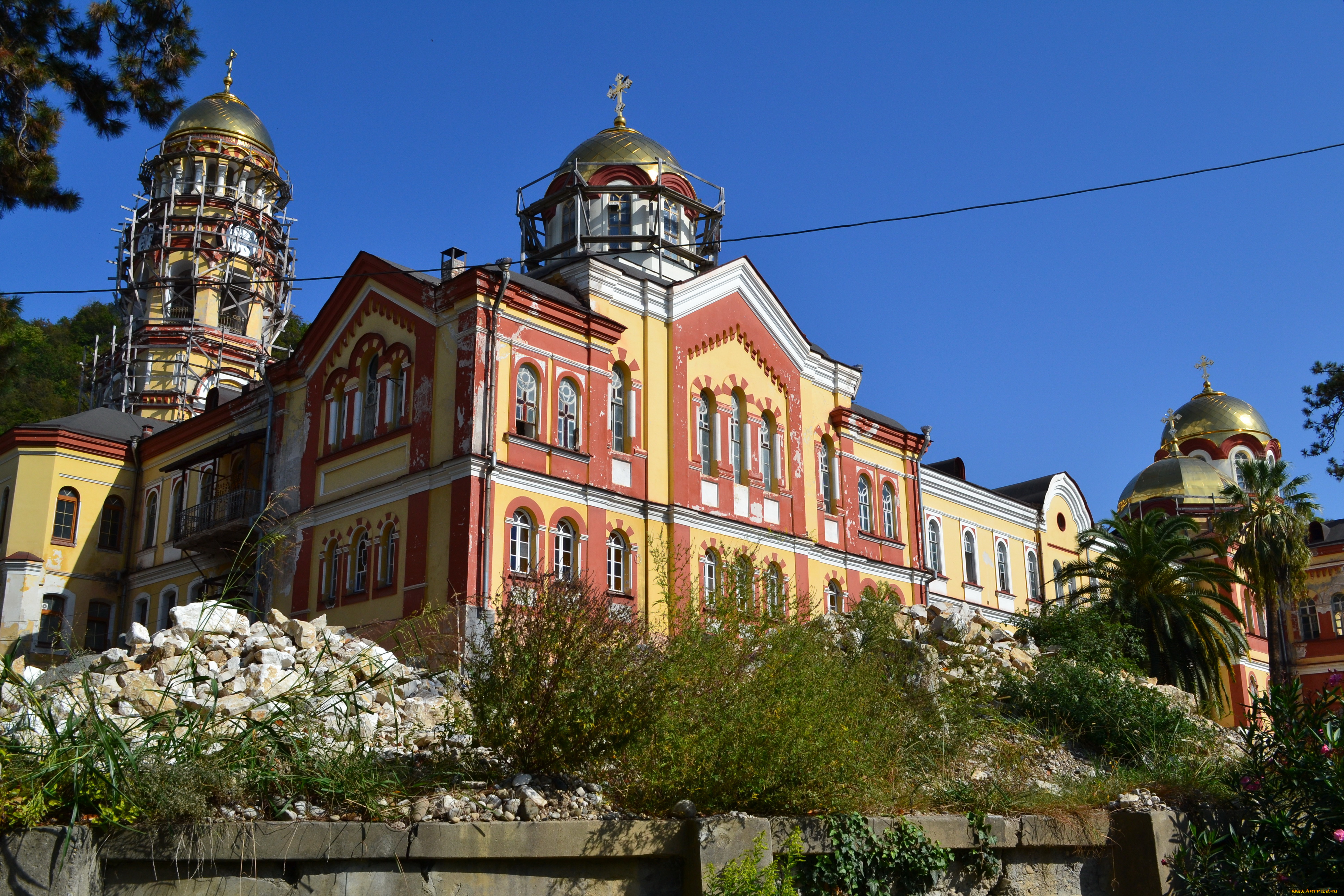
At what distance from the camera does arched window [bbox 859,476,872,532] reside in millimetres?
31672

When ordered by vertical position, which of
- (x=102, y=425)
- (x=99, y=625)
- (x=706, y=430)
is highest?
(x=102, y=425)

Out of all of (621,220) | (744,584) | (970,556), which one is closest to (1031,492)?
(970,556)

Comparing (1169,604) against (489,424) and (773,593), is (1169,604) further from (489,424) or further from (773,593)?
(773,593)

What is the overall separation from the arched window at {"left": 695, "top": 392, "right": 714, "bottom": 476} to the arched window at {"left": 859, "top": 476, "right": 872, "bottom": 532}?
608cm

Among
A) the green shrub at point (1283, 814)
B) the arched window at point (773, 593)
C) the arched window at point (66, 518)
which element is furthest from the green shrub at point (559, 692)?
the arched window at point (66, 518)

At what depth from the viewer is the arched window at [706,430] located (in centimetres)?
2683

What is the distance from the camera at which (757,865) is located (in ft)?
28.6

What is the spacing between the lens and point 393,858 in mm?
7898

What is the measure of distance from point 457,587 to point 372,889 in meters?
13.6

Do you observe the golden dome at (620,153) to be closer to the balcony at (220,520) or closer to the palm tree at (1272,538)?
the balcony at (220,520)

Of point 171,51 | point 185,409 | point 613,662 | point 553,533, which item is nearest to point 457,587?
point 553,533

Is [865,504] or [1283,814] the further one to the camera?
[865,504]

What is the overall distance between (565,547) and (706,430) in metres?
5.32

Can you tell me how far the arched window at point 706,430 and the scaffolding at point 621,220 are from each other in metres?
4.65
